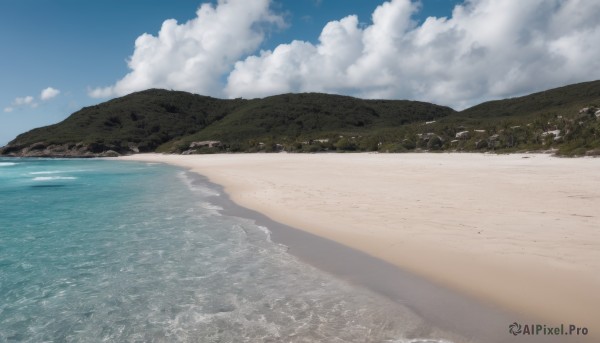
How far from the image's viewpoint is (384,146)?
58.5 meters

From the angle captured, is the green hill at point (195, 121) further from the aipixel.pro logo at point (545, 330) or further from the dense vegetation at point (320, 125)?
the aipixel.pro logo at point (545, 330)

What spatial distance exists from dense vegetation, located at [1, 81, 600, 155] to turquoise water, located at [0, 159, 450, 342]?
102 feet

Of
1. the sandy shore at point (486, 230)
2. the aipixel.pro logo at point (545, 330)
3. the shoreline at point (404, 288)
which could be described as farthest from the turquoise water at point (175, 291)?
the sandy shore at point (486, 230)

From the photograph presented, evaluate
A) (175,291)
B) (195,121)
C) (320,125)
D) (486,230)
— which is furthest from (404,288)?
(195,121)

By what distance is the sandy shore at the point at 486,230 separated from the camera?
561cm

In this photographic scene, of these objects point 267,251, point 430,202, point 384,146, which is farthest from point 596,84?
point 267,251

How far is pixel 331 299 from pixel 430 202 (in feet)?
25.1

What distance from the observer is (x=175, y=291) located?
6.64 meters

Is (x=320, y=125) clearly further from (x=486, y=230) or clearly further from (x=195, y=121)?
(x=486, y=230)

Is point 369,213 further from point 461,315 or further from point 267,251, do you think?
point 461,315

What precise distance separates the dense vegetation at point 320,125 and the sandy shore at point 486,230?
21.8 meters

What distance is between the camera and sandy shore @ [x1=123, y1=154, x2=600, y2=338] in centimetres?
561

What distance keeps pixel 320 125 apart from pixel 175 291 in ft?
399

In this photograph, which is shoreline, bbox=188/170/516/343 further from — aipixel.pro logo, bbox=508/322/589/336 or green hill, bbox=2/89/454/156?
green hill, bbox=2/89/454/156
